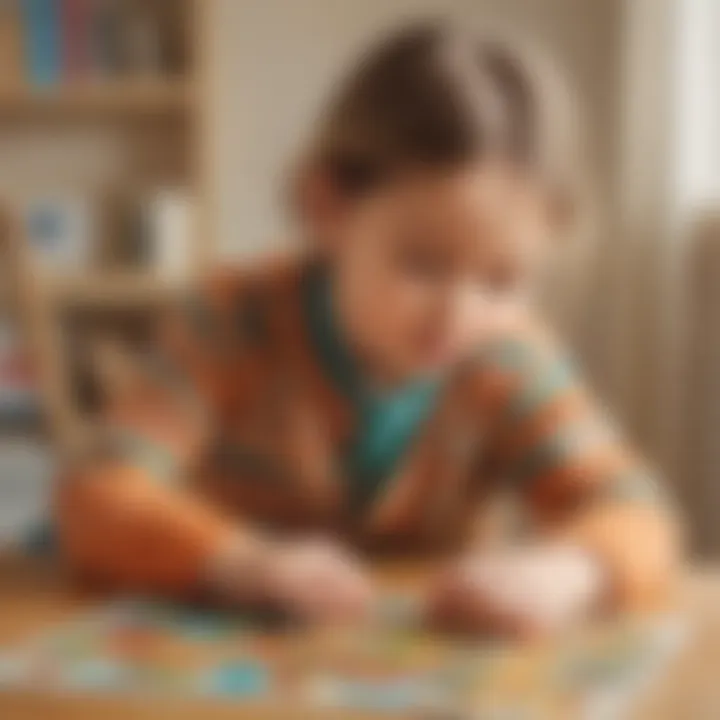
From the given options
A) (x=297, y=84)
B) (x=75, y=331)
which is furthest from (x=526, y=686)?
(x=75, y=331)

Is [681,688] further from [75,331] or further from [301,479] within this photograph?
[75,331]

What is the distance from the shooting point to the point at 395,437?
2.32 ft

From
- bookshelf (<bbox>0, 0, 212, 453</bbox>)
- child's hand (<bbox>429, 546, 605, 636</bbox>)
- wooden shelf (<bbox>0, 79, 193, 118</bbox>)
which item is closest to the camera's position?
child's hand (<bbox>429, 546, 605, 636</bbox>)

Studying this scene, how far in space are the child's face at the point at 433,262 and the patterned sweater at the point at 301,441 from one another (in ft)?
0.09

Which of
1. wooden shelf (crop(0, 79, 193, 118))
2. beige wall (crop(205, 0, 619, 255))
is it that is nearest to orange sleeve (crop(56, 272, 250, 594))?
beige wall (crop(205, 0, 619, 255))

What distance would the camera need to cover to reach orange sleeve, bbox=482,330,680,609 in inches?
26.8

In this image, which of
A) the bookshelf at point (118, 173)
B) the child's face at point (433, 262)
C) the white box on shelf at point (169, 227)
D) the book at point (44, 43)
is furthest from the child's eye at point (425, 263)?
the book at point (44, 43)

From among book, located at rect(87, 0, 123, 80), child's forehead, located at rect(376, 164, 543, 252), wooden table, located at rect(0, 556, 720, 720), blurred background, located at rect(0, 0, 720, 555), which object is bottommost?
wooden table, located at rect(0, 556, 720, 720)

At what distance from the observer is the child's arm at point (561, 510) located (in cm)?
60

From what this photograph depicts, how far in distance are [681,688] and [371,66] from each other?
1.07 feet

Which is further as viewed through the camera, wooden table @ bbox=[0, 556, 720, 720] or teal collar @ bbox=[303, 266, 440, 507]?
teal collar @ bbox=[303, 266, 440, 507]

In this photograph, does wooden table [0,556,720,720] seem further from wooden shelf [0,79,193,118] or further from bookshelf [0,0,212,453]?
wooden shelf [0,79,193,118]

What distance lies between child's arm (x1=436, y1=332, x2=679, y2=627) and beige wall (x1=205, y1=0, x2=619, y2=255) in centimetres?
39

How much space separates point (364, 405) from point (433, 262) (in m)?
0.10
